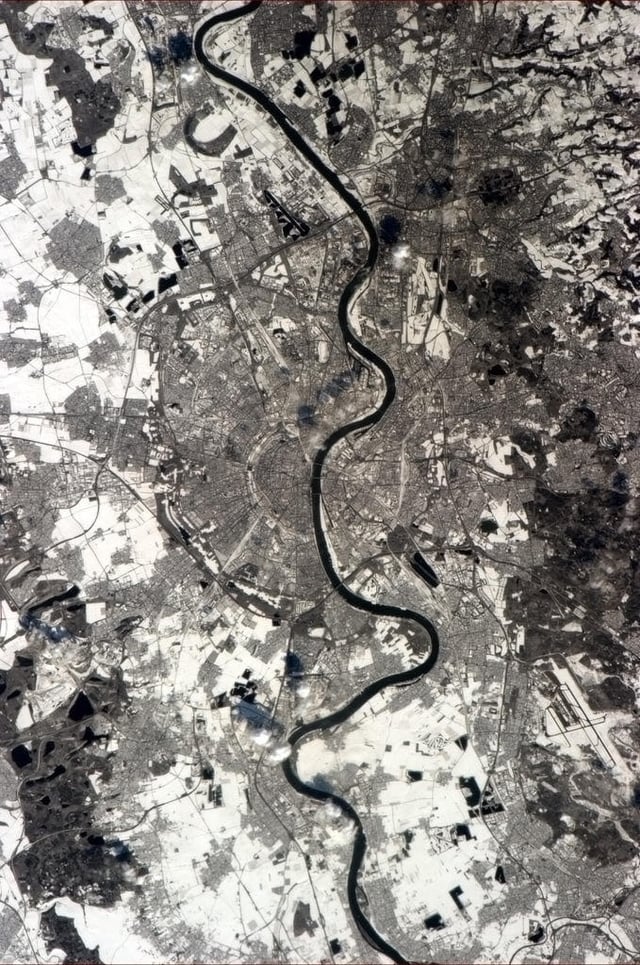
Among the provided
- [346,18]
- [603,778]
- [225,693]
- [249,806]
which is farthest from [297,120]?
[603,778]

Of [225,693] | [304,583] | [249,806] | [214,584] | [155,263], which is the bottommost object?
[249,806]

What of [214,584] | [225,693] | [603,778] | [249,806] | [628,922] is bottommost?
[628,922]

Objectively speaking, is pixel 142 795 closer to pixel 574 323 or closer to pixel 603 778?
pixel 603 778

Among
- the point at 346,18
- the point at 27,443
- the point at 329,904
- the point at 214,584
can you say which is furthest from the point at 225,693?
the point at 346,18

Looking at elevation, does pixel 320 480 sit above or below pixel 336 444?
below

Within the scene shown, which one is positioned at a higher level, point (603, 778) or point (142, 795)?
point (142, 795)

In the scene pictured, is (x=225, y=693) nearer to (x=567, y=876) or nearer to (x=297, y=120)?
(x=567, y=876)
